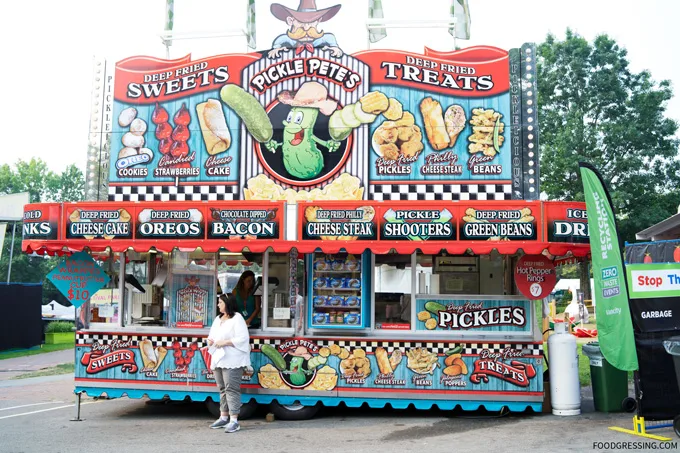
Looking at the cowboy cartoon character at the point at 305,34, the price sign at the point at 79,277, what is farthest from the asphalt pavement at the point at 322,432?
the cowboy cartoon character at the point at 305,34

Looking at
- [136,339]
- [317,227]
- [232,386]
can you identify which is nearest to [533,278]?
[317,227]

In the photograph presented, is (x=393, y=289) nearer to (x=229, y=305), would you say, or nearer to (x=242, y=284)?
(x=242, y=284)

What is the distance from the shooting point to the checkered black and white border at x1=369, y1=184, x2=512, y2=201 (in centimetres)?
1046

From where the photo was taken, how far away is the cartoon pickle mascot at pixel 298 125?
10.9 m

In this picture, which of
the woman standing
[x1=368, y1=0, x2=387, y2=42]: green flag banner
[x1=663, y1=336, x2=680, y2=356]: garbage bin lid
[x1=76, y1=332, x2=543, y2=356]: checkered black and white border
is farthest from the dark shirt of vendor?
[x1=663, y1=336, x2=680, y2=356]: garbage bin lid

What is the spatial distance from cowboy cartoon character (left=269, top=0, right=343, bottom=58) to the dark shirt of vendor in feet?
12.0

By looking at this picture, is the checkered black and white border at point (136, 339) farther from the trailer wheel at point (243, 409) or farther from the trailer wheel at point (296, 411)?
the trailer wheel at point (296, 411)

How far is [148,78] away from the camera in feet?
37.9

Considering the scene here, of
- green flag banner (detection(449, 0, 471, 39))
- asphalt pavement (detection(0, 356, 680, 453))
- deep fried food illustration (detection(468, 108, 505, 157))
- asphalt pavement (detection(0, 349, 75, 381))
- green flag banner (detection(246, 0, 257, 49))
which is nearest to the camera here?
asphalt pavement (detection(0, 356, 680, 453))

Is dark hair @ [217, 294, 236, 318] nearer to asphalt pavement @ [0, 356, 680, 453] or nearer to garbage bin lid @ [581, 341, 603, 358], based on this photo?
asphalt pavement @ [0, 356, 680, 453]

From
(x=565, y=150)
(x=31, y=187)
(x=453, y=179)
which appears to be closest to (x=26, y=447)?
(x=453, y=179)

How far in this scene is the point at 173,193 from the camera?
11.2 meters

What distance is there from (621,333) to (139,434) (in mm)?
6236

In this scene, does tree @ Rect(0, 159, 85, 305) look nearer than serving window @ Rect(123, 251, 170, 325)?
No
